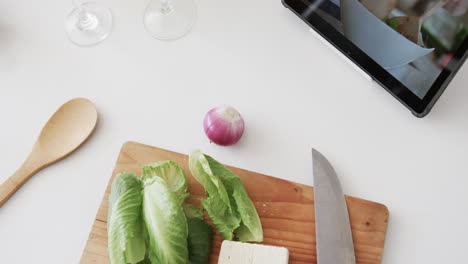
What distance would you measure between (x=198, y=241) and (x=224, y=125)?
0.77 feet

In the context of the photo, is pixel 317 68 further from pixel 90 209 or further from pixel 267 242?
pixel 90 209

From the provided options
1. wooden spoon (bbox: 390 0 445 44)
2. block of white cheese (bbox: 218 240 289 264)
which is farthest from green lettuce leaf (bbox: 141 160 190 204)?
wooden spoon (bbox: 390 0 445 44)

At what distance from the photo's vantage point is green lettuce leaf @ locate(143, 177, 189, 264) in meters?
0.87

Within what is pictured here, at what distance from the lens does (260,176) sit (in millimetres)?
1004

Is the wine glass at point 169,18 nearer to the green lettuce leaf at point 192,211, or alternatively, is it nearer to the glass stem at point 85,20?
the glass stem at point 85,20

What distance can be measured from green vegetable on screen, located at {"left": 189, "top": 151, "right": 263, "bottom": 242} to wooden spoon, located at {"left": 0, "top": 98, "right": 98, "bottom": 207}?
0.27m

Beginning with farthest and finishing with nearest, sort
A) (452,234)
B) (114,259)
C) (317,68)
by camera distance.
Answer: (317,68) < (452,234) < (114,259)

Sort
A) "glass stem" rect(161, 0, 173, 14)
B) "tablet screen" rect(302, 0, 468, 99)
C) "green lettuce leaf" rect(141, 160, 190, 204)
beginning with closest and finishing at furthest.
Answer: "tablet screen" rect(302, 0, 468, 99), "green lettuce leaf" rect(141, 160, 190, 204), "glass stem" rect(161, 0, 173, 14)

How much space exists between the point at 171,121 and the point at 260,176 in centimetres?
23

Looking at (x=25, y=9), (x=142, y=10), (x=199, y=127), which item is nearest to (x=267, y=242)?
(x=199, y=127)

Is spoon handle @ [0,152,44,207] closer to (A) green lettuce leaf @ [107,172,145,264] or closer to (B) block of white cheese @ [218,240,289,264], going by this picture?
(A) green lettuce leaf @ [107,172,145,264]

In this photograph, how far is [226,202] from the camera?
933 mm

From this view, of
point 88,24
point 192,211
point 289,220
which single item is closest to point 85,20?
point 88,24

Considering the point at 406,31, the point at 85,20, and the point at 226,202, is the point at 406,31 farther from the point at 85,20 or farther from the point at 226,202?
the point at 85,20
